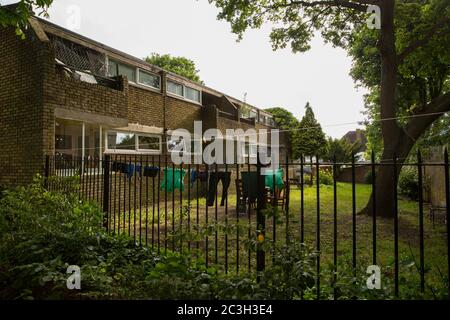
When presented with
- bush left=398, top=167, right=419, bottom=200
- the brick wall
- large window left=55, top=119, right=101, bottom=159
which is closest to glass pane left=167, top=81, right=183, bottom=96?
large window left=55, top=119, right=101, bottom=159

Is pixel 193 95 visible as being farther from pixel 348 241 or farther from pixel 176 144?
pixel 348 241

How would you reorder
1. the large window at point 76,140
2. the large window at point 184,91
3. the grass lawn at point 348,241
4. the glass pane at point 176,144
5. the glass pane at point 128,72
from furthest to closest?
the large window at point 184,91 → the glass pane at point 176,144 → the glass pane at point 128,72 → the large window at point 76,140 → the grass lawn at point 348,241

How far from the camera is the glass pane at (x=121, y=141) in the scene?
10234 mm

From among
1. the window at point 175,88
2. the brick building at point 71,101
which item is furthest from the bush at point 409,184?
the window at point 175,88

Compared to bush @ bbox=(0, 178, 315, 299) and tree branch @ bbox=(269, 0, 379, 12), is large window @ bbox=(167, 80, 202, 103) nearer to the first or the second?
tree branch @ bbox=(269, 0, 379, 12)

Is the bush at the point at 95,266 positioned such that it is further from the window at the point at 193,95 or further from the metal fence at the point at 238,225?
the window at the point at 193,95

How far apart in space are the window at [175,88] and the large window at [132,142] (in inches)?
101

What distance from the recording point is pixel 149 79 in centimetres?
1223

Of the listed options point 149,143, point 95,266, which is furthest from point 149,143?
point 95,266

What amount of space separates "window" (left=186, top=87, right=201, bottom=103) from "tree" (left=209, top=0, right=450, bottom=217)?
169 inches

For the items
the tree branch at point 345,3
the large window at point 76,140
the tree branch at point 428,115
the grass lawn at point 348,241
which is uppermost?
the tree branch at point 345,3

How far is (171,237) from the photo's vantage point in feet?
10.1
